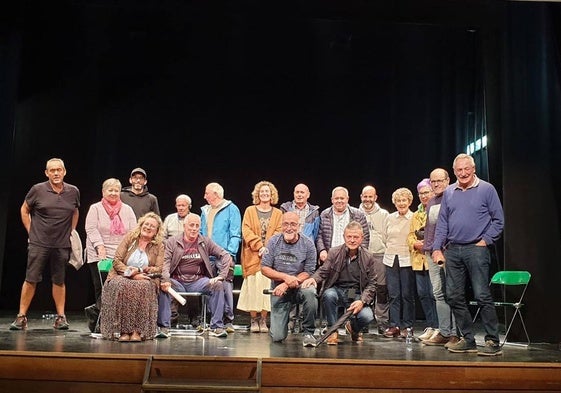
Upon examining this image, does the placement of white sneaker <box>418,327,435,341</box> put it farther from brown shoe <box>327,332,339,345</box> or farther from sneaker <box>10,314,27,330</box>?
sneaker <box>10,314,27,330</box>

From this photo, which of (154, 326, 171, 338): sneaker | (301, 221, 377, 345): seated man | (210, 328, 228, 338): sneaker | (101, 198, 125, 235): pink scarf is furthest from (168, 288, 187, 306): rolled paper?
(301, 221, 377, 345): seated man

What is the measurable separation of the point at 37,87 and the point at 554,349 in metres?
6.22

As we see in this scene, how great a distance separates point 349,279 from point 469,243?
989 mm

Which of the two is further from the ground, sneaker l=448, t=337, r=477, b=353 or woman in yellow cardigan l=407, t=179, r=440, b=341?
woman in yellow cardigan l=407, t=179, r=440, b=341

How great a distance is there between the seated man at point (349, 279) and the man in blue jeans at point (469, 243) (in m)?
0.60

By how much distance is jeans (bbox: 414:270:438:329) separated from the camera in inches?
196

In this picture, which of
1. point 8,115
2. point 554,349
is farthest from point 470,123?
point 8,115

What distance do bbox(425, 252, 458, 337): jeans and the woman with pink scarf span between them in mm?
2458

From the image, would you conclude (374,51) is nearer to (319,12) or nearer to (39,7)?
(319,12)

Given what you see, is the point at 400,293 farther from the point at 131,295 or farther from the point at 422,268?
the point at 131,295

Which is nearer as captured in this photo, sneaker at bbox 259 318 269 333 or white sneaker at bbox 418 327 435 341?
white sneaker at bbox 418 327 435 341

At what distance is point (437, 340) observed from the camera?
4.68 m

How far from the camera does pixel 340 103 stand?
7.75 metres

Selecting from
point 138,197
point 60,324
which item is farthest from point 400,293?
point 60,324
